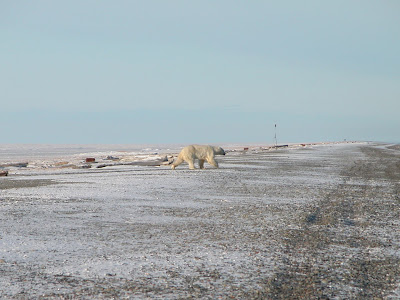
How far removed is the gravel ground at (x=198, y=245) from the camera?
5.30 m

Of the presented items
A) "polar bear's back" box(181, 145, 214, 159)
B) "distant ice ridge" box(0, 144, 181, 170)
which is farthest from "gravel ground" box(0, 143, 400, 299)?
"distant ice ridge" box(0, 144, 181, 170)

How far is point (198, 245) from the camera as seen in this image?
7285 millimetres

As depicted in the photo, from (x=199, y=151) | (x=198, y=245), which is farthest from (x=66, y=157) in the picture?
(x=198, y=245)

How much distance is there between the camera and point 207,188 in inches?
592

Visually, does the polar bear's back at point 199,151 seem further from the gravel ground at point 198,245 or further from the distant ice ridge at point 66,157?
the gravel ground at point 198,245

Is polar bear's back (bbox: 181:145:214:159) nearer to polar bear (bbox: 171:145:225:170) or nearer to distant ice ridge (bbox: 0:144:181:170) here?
polar bear (bbox: 171:145:225:170)

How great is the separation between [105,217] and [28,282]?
4.31 metres

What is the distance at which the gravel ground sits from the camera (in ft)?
17.4

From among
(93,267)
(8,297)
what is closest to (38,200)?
(93,267)

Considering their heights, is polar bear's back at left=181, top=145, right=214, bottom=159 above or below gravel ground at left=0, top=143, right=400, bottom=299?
above

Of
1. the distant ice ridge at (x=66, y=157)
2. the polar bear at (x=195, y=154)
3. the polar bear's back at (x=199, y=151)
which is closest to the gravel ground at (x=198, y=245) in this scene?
the polar bear at (x=195, y=154)

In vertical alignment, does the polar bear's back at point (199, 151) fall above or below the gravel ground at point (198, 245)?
above

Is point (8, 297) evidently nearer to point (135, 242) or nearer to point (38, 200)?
point (135, 242)

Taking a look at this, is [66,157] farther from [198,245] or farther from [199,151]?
[198,245]
